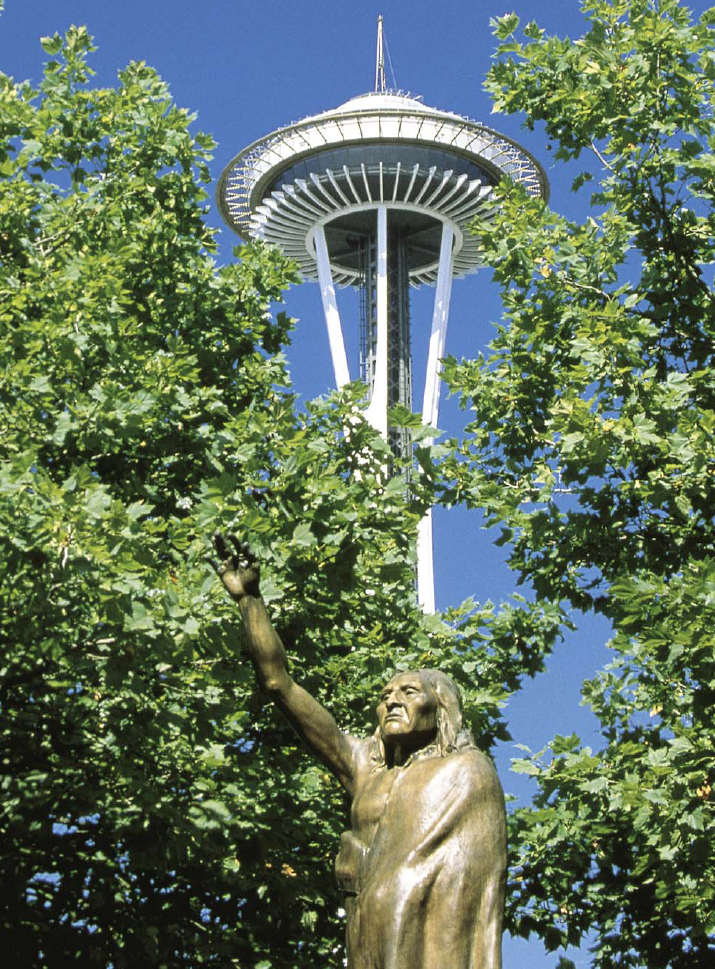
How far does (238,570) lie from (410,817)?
128 centimetres

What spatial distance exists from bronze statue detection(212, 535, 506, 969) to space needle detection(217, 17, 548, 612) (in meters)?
67.5

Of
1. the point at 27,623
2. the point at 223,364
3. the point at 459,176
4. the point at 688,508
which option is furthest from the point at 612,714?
the point at 459,176

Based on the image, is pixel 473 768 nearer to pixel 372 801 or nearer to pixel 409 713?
pixel 409 713

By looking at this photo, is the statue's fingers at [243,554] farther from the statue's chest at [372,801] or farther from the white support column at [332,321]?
the white support column at [332,321]

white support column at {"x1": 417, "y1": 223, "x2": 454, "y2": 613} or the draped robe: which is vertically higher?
white support column at {"x1": 417, "y1": 223, "x2": 454, "y2": 613}

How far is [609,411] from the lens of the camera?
43.5 ft

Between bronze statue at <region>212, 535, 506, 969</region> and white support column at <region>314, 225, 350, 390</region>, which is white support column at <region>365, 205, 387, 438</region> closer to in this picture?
white support column at <region>314, 225, 350, 390</region>

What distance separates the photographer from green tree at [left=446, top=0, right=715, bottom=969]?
1291 cm

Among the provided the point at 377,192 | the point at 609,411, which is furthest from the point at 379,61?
the point at 609,411

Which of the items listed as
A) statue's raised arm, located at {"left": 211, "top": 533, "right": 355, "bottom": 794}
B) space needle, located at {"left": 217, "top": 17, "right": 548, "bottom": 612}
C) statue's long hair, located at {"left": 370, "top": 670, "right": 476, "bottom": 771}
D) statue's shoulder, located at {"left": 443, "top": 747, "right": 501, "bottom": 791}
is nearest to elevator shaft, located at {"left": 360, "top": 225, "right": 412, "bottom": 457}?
space needle, located at {"left": 217, "top": 17, "right": 548, "bottom": 612}

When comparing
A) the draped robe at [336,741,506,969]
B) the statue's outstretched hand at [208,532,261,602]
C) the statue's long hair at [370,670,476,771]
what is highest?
the statue's outstretched hand at [208,532,261,602]

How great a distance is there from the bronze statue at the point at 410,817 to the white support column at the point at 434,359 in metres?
57.8

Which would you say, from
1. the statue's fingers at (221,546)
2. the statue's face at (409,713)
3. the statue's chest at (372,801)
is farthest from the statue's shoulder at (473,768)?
the statue's fingers at (221,546)

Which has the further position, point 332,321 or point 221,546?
point 332,321
